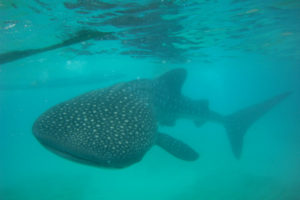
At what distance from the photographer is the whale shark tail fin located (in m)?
9.39

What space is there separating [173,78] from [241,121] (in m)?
4.89

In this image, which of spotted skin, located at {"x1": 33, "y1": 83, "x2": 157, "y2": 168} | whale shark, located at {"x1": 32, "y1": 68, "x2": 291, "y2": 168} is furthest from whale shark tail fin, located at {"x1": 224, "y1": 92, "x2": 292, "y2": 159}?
spotted skin, located at {"x1": 33, "y1": 83, "x2": 157, "y2": 168}

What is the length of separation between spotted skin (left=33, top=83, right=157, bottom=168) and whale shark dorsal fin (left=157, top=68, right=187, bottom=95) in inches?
138

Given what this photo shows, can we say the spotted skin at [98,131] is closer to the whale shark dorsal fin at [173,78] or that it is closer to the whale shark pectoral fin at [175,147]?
the whale shark pectoral fin at [175,147]

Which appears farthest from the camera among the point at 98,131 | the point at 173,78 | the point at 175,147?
the point at 173,78

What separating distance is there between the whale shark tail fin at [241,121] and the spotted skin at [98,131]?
23.6ft

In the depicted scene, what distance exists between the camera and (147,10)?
9828mm

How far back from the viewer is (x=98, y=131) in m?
2.84

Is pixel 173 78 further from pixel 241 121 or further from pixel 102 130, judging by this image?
pixel 241 121

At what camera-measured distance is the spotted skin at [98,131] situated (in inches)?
102

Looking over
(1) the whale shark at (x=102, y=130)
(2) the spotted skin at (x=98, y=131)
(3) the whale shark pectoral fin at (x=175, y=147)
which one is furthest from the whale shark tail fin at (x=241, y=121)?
(2) the spotted skin at (x=98, y=131)

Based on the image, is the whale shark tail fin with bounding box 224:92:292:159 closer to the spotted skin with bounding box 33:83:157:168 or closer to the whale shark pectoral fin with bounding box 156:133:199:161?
the whale shark pectoral fin with bounding box 156:133:199:161

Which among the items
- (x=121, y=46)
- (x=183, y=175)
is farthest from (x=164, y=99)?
(x=183, y=175)

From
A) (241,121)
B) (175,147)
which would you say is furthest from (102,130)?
(241,121)
